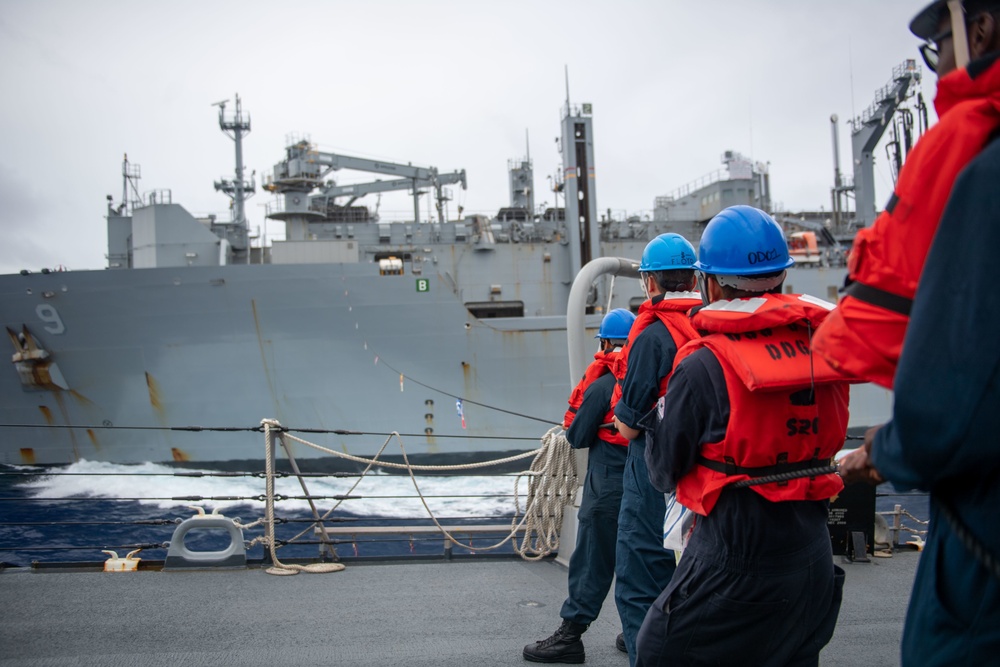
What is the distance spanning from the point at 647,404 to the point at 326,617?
2.18m

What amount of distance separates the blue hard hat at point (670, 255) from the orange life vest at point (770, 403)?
909mm

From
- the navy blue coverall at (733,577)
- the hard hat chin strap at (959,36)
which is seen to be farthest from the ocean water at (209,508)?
the hard hat chin strap at (959,36)

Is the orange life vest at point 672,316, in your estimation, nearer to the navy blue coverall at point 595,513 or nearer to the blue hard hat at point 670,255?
the blue hard hat at point 670,255

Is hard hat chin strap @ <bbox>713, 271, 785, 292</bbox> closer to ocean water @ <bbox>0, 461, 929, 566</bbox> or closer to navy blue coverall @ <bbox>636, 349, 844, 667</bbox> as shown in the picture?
navy blue coverall @ <bbox>636, 349, 844, 667</bbox>

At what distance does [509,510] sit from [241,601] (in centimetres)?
928

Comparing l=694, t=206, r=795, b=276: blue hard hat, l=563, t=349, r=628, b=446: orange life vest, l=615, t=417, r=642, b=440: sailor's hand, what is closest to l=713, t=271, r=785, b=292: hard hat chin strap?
l=694, t=206, r=795, b=276: blue hard hat

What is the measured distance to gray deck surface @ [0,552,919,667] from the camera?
3.11 meters

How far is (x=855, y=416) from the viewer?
17.8 metres

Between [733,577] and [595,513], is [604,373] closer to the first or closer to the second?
[595,513]

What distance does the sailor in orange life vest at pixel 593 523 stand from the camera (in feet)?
10.1

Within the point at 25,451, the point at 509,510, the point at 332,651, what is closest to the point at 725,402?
the point at 332,651

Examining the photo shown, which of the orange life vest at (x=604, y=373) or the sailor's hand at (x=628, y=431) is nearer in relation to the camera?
the sailor's hand at (x=628, y=431)

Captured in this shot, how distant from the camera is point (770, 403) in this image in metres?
1.70

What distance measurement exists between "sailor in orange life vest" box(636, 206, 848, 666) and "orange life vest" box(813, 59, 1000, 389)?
53 centimetres
